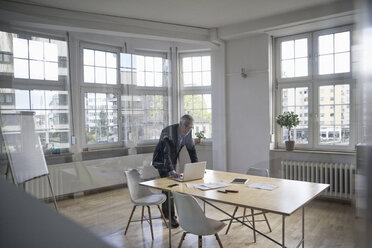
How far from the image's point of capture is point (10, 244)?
1.99 feet

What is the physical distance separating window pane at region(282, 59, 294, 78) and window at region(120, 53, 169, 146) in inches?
72.7

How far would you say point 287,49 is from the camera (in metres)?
3.86

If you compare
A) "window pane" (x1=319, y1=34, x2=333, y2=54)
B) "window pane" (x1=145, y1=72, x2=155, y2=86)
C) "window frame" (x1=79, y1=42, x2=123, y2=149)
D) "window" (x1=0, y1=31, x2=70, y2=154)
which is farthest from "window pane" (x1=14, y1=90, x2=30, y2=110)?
"window pane" (x1=319, y1=34, x2=333, y2=54)

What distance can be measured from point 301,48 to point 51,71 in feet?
10.3

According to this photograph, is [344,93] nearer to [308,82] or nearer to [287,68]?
[308,82]

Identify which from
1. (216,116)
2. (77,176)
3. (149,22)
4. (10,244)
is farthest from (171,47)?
(10,244)

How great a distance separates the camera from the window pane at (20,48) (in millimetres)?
2747

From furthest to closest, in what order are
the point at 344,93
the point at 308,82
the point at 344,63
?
1. the point at 308,82
2. the point at 344,63
3. the point at 344,93

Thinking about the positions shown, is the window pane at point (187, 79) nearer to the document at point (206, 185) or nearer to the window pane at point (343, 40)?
the document at point (206, 185)

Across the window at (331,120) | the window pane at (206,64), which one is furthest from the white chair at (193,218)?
the window pane at (206,64)

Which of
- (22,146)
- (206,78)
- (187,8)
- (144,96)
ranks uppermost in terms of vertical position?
(187,8)

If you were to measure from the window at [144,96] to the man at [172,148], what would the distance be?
0.81 metres

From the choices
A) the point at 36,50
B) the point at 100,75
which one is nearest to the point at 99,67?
the point at 100,75

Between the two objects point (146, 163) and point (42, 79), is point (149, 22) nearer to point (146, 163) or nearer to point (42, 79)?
point (42, 79)
